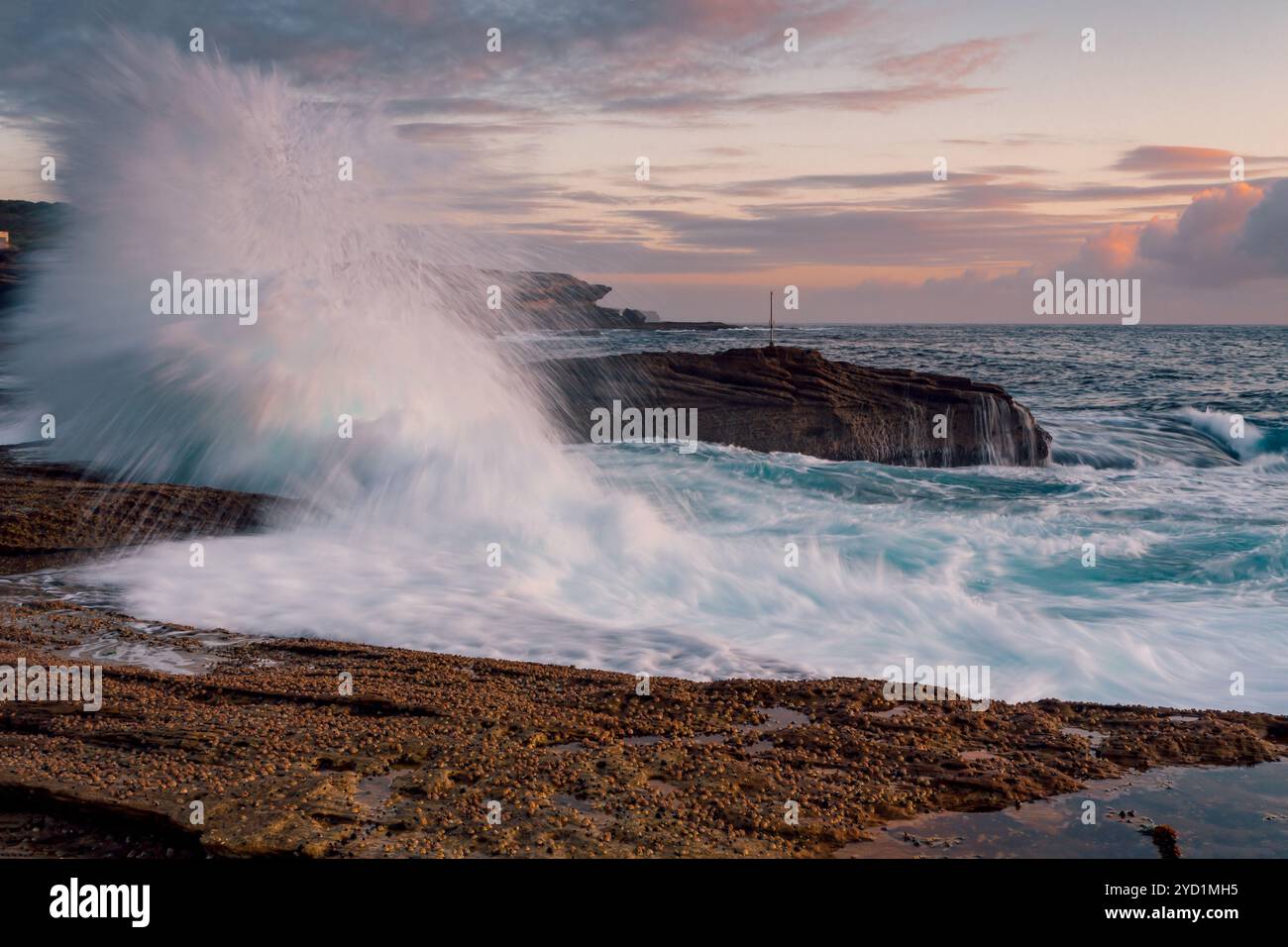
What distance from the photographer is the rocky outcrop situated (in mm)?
16219

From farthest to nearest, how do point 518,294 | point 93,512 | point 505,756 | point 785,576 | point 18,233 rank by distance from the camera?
point 18,233 → point 518,294 → point 785,576 → point 93,512 → point 505,756

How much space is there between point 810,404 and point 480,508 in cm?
760

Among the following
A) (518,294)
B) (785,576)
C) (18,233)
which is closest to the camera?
(785,576)

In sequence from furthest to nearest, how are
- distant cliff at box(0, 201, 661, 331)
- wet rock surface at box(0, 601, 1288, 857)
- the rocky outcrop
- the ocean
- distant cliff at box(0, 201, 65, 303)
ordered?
distant cliff at box(0, 201, 65, 303), the rocky outcrop, distant cliff at box(0, 201, 661, 331), the ocean, wet rock surface at box(0, 601, 1288, 857)

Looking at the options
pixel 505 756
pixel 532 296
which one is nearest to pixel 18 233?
pixel 532 296

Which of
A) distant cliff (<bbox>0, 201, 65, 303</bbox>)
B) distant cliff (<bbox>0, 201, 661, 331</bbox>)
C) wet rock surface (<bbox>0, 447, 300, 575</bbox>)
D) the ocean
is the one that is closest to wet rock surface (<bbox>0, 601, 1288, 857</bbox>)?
the ocean

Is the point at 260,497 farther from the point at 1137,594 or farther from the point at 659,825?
the point at 1137,594

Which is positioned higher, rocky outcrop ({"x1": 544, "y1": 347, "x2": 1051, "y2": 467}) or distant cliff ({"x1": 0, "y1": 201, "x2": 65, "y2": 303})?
distant cliff ({"x1": 0, "y1": 201, "x2": 65, "y2": 303})

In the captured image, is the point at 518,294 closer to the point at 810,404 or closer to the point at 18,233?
the point at 810,404

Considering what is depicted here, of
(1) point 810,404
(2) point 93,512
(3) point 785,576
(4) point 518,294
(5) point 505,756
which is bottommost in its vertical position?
(5) point 505,756

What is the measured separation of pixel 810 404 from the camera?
16391 mm

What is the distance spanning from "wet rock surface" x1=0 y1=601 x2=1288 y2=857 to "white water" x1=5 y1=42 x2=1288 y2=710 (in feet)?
3.57

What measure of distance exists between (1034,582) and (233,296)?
10.0 meters

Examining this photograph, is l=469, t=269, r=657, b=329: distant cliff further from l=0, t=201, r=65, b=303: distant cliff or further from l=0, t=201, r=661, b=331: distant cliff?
l=0, t=201, r=65, b=303: distant cliff
